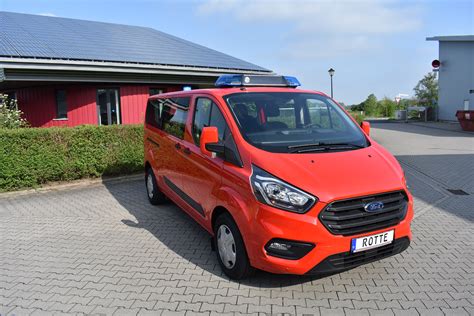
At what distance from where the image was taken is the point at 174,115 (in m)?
5.40

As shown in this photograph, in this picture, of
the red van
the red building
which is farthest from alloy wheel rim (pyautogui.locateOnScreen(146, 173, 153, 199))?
the red building

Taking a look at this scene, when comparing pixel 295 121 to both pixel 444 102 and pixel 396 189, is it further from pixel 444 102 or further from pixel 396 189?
pixel 444 102

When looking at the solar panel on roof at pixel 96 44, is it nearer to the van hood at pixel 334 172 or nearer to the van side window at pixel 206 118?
the van side window at pixel 206 118

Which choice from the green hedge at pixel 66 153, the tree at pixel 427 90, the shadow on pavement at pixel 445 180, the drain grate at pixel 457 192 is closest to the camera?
the shadow on pavement at pixel 445 180

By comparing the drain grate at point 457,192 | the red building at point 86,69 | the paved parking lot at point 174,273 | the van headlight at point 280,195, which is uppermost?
the red building at point 86,69

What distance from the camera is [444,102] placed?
26.5 meters

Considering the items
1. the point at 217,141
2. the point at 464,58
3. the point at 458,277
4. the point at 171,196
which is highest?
the point at 464,58

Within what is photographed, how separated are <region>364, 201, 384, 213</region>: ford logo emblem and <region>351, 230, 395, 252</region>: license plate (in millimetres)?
232

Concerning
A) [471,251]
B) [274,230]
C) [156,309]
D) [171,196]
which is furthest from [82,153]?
[471,251]

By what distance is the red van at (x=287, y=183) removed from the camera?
3.19 meters

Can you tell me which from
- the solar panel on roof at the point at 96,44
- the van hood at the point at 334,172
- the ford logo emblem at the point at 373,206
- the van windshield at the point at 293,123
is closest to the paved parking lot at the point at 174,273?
the ford logo emblem at the point at 373,206

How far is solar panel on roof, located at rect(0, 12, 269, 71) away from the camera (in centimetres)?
1230

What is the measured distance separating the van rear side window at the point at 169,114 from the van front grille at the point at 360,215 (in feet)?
8.09

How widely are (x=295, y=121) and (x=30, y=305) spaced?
3209mm
